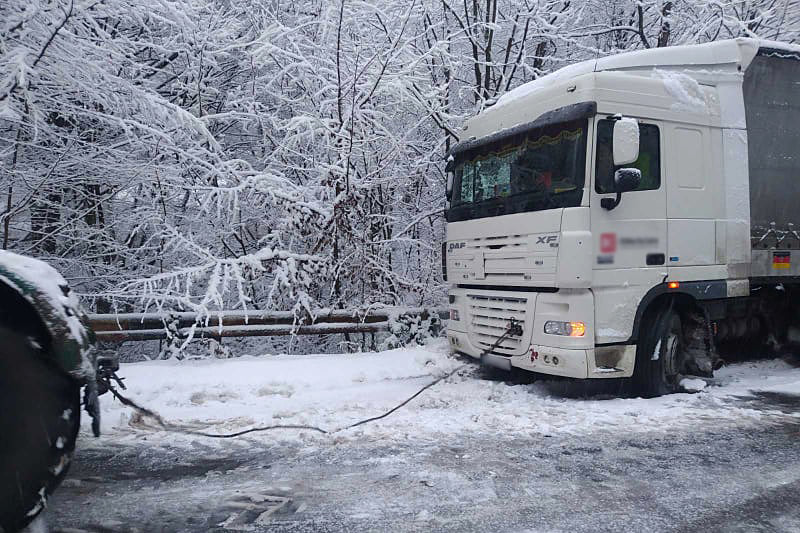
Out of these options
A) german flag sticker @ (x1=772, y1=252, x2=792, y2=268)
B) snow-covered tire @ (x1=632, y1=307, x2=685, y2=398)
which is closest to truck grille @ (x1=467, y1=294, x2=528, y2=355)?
snow-covered tire @ (x1=632, y1=307, x2=685, y2=398)

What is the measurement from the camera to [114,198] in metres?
8.91

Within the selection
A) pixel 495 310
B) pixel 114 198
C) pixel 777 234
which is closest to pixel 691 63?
pixel 777 234

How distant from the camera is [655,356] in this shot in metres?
5.96

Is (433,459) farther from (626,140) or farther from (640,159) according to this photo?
(640,159)

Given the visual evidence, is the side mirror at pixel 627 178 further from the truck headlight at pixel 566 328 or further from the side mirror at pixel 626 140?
the truck headlight at pixel 566 328

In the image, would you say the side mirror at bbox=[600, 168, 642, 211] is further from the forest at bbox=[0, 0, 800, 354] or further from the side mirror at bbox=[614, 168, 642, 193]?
the forest at bbox=[0, 0, 800, 354]

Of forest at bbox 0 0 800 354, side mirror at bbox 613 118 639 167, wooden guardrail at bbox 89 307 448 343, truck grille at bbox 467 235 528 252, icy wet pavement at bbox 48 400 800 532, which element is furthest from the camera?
forest at bbox 0 0 800 354

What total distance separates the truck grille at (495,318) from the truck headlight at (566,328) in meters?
0.34

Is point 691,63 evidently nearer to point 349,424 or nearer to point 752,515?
point 752,515

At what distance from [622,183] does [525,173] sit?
105 centimetres

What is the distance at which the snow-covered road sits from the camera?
3340 millimetres

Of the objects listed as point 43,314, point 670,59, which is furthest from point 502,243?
point 43,314

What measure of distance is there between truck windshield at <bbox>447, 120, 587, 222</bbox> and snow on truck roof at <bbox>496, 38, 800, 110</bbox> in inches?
25.3

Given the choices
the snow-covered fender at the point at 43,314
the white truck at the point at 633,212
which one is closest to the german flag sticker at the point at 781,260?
the white truck at the point at 633,212
